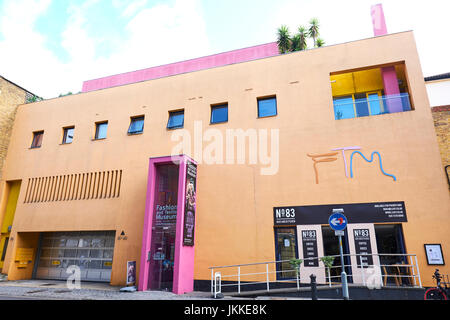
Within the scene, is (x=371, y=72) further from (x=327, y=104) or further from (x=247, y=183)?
(x=247, y=183)

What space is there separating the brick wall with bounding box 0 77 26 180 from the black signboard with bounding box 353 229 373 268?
784 inches

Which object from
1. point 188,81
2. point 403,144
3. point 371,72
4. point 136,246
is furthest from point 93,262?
point 371,72

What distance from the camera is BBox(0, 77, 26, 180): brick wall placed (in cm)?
1812

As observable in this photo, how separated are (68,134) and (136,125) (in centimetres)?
479

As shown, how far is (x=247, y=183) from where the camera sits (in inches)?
507

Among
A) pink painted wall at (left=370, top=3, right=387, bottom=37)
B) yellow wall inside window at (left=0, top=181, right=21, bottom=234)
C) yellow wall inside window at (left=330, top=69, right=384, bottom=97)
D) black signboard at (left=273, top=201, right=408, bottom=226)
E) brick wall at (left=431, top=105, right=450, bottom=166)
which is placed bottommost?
black signboard at (left=273, top=201, right=408, bottom=226)

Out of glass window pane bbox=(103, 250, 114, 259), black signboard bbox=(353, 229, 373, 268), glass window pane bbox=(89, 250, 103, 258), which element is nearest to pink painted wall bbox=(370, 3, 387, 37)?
black signboard bbox=(353, 229, 373, 268)

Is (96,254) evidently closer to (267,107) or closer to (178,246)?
(178,246)

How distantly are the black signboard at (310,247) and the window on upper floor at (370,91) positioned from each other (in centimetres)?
497

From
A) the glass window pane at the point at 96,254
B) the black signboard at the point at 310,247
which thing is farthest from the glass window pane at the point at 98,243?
the black signboard at the point at 310,247

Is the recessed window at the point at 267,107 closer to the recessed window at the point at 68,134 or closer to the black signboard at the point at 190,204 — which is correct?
the black signboard at the point at 190,204
